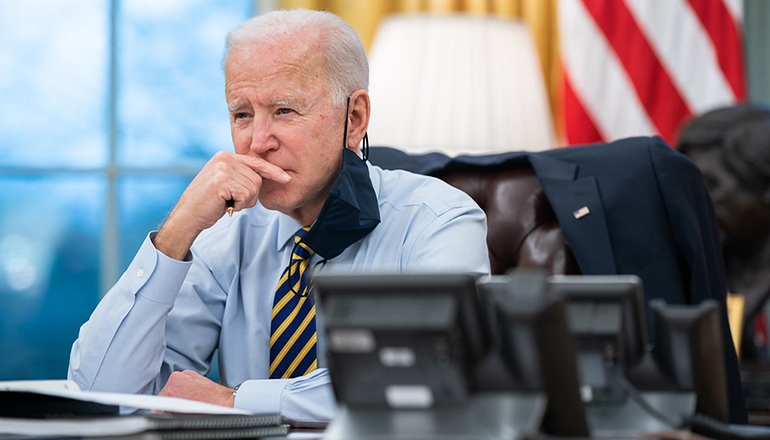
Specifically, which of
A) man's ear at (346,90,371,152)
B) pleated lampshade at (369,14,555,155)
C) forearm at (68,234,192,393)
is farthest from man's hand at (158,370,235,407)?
pleated lampshade at (369,14,555,155)

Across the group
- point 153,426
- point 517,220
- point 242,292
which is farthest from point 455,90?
point 153,426

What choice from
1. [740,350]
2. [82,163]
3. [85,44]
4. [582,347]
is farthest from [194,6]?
[582,347]

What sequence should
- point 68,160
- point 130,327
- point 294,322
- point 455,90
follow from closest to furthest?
point 130,327
point 294,322
point 455,90
point 68,160

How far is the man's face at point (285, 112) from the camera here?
136 cm

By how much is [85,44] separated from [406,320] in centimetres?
261

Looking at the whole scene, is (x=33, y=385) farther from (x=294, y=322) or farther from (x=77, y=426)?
(x=294, y=322)

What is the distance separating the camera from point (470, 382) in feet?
2.18

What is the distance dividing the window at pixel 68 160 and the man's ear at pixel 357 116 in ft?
5.42

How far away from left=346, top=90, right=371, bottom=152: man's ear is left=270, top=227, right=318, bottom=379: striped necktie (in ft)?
0.62

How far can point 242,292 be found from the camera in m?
1.47

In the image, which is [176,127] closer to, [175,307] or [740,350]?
[175,307]

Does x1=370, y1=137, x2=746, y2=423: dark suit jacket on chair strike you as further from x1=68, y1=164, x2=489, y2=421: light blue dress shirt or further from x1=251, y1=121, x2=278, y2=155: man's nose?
x1=251, y1=121, x2=278, y2=155: man's nose

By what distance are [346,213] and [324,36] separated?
0.30 meters

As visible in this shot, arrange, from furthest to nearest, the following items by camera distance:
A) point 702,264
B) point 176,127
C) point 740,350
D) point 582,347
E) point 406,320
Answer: point 176,127 < point 740,350 < point 702,264 < point 582,347 < point 406,320
